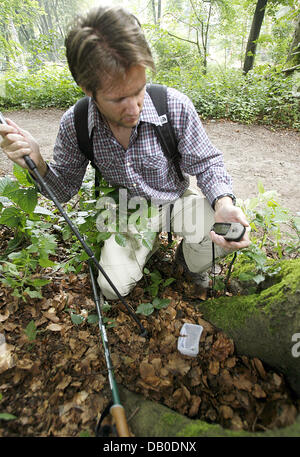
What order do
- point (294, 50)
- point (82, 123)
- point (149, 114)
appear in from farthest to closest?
point (294, 50) → point (82, 123) → point (149, 114)

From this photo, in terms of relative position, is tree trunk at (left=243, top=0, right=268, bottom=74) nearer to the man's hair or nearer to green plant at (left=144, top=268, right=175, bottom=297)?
the man's hair

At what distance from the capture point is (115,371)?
73.2 inches

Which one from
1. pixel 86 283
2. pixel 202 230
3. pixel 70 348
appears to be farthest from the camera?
pixel 86 283

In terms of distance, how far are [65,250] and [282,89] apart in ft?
28.3

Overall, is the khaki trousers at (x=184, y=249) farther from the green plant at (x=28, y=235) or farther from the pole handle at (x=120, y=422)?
the pole handle at (x=120, y=422)

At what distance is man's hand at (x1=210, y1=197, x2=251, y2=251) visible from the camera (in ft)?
6.14

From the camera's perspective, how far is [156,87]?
7.20ft

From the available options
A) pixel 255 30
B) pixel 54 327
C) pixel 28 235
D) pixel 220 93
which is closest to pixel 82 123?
pixel 28 235

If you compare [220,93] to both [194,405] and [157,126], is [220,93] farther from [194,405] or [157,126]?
[194,405]

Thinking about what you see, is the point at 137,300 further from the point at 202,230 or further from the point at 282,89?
the point at 282,89

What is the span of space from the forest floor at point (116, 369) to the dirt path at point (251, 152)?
10.0ft

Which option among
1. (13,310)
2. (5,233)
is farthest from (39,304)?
(5,233)

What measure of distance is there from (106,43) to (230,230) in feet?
4.82

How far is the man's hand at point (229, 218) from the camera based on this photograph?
6.14 ft
